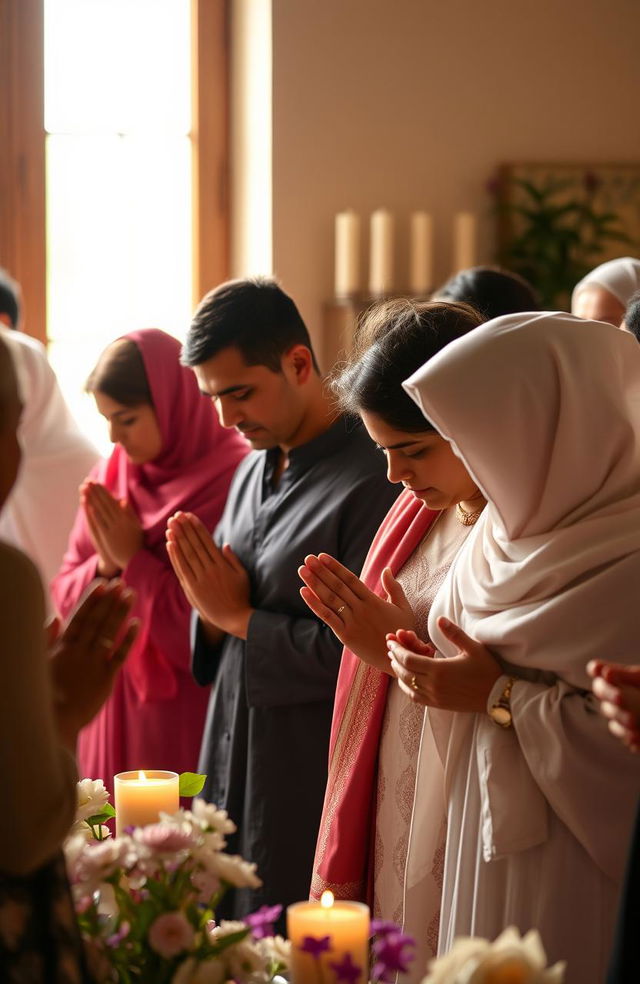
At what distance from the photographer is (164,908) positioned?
1115mm

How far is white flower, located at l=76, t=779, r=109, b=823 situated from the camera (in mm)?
1350

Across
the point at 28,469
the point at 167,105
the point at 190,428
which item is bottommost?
the point at 28,469

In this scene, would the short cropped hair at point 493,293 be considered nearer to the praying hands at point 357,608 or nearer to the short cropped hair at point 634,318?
the short cropped hair at point 634,318

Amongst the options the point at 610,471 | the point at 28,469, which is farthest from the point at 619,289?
the point at 610,471

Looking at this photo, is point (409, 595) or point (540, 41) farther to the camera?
point (540, 41)

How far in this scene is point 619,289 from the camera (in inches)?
128

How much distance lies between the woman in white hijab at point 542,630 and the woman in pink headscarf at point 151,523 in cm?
120

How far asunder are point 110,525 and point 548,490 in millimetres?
1450

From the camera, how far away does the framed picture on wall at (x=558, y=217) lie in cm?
471

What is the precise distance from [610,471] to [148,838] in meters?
0.72

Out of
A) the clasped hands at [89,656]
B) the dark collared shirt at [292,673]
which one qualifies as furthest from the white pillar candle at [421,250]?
the clasped hands at [89,656]

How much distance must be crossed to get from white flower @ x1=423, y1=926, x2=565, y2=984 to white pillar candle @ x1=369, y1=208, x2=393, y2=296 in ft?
12.0

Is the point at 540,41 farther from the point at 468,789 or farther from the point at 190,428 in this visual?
the point at 468,789

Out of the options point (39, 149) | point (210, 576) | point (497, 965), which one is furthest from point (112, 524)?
point (39, 149)
